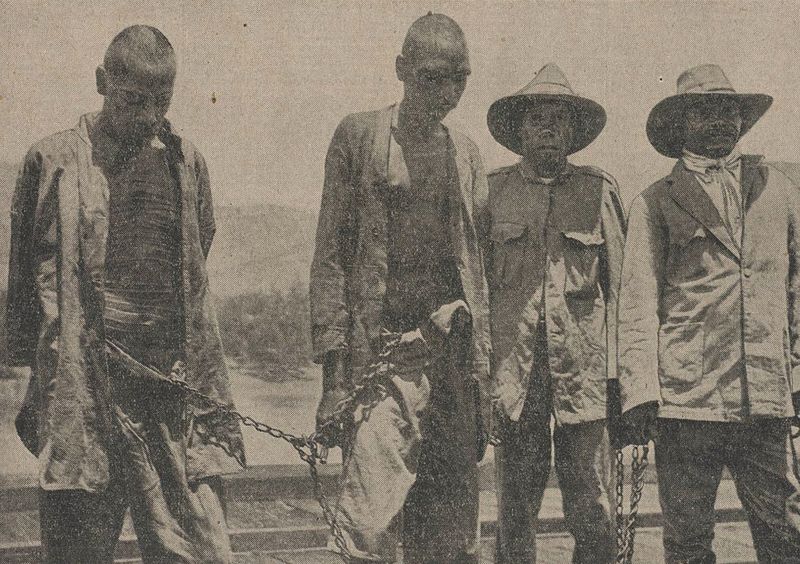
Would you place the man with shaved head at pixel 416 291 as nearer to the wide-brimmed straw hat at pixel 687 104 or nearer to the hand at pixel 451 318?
the hand at pixel 451 318

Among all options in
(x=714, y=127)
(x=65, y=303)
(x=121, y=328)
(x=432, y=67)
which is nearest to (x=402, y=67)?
(x=432, y=67)

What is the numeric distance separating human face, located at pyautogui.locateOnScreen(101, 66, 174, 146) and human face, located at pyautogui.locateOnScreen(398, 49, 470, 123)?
962mm

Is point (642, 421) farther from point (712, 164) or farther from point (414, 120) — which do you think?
point (414, 120)

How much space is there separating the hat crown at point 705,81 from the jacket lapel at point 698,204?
0.36m

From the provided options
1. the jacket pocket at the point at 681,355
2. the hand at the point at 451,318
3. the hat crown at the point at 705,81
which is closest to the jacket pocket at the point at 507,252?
the hand at the point at 451,318

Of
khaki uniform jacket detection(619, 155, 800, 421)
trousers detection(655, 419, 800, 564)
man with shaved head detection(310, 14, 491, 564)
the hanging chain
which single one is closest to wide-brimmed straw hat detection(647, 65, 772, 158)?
khaki uniform jacket detection(619, 155, 800, 421)

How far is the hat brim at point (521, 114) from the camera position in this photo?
18.8 feet

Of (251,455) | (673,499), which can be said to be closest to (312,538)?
(251,455)

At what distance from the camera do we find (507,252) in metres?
5.62

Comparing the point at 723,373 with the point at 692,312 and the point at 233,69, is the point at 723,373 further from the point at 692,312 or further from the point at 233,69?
the point at 233,69

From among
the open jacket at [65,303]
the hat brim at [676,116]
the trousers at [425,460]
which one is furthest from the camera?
the hat brim at [676,116]

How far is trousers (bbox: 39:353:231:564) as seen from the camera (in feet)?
14.7

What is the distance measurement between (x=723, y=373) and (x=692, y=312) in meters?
0.28

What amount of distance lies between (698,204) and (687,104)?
0.51m
